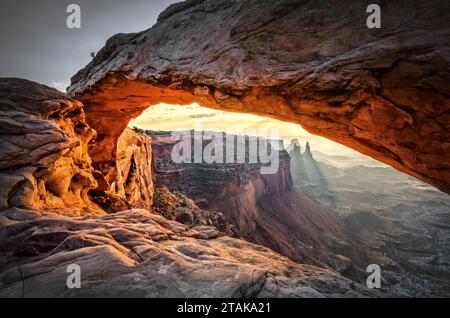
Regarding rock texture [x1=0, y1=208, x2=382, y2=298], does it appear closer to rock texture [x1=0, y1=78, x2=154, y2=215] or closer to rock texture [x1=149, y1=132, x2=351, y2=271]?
rock texture [x1=0, y1=78, x2=154, y2=215]

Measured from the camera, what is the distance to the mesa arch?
4.78m

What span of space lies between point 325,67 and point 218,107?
3687 mm

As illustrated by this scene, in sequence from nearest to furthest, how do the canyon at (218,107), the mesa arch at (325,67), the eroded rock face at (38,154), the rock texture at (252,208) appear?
the canyon at (218,107), the mesa arch at (325,67), the eroded rock face at (38,154), the rock texture at (252,208)

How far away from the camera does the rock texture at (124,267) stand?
11.9 ft

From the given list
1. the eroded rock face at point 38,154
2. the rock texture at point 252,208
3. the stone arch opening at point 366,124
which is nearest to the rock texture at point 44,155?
the eroded rock face at point 38,154

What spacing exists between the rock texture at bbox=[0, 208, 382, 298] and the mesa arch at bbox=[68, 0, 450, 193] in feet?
13.2

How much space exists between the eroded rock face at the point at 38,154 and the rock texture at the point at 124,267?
0.99m

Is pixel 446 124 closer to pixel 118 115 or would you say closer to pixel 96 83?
pixel 96 83

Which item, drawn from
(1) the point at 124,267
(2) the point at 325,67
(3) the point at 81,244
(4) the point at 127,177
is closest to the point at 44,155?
(3) the point at 81,244

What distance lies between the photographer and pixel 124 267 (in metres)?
4.07

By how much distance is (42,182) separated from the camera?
698 centimetres

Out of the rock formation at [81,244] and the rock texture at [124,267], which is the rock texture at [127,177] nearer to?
the rock formation at [81,244]

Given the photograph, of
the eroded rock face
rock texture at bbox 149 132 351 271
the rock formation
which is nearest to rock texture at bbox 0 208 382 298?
the rock formation

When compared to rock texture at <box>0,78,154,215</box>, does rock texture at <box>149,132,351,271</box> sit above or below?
below
